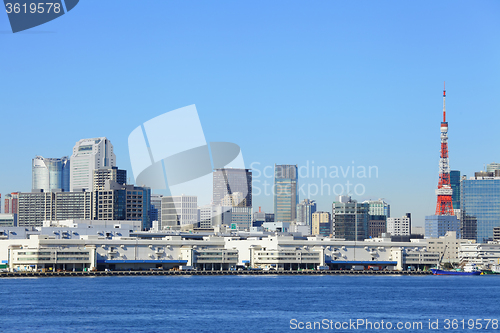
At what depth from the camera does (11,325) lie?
187 feet

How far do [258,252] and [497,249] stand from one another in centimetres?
7892

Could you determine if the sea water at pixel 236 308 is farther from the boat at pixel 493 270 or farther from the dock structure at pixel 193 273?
the boat at pixel 493 270

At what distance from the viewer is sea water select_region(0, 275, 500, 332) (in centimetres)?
5809

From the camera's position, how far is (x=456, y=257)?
633 feet

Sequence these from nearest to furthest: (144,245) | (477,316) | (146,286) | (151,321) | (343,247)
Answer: (151,321)
(477,316)
(146,286)
(144,245)
(343,247)

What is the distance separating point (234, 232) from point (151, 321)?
426ft

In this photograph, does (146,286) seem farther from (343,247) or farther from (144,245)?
(343,247)

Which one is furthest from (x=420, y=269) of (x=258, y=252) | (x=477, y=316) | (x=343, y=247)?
(x=477, y=316)

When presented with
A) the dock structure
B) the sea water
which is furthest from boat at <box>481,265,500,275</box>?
the sea water

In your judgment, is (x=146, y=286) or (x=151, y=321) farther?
(x=146, y=286)

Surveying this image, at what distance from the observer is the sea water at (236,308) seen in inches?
2287

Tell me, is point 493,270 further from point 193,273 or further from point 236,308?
point 236,308

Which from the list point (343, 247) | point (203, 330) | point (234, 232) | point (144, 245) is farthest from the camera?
point (234, 232)

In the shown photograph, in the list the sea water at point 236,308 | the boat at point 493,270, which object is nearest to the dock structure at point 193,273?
the sea water at point 236,308
